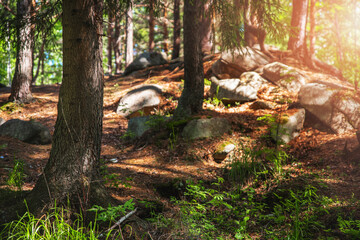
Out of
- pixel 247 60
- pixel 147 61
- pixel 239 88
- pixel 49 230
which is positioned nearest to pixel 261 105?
pixel 239 88

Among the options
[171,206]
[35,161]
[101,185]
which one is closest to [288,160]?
[171,206]

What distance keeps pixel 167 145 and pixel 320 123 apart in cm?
409

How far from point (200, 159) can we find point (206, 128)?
3.44 feet

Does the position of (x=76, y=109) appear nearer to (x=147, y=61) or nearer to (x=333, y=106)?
(x=333, y=106)

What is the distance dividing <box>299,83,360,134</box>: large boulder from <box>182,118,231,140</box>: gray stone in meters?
2.34

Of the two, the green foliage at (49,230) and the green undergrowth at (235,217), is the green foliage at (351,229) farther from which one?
the green foliage at (49,230)

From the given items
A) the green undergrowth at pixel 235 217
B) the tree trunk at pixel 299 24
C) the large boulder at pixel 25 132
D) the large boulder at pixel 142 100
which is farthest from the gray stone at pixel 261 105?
the large boulder at pixel 25 132

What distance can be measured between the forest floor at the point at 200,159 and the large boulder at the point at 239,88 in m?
0.32

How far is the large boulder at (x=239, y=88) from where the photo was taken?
27.4ft

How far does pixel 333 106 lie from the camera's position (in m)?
6.48

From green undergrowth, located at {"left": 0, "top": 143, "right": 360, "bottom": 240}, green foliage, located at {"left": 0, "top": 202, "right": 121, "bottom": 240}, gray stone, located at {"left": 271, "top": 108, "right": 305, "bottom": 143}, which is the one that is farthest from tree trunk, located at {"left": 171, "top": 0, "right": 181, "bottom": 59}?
green foliage, located at {"left": 0, "top": 202, "right": 121, "bottom": 240}

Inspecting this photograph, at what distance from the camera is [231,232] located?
3.38 metres

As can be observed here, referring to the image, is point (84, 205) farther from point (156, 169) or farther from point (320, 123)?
point (320, 123)

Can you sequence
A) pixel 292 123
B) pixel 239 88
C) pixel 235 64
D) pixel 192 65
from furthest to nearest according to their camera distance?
pixel 235 64 → pixel 239 88 → pixel 192 65 → pixel 292 123
